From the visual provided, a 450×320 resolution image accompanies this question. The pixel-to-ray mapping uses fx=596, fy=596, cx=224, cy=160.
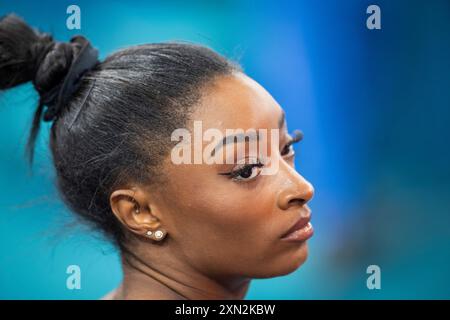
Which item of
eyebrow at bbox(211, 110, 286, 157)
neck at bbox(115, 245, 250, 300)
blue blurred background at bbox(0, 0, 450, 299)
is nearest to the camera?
eyebrow at bbox(211, 110, 286, 157)

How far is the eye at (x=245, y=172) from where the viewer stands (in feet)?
4.75

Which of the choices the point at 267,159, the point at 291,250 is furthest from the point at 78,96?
the point at 291,250

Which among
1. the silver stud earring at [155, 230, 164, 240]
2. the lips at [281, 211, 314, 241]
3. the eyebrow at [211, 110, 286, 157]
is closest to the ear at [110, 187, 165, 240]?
the silver stud earring at [155, 230, 164, 240]

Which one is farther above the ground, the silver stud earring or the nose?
the nose

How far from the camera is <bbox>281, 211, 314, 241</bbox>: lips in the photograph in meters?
1.48

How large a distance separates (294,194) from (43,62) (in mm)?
794

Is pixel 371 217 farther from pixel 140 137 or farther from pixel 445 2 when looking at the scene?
pixel 140 137

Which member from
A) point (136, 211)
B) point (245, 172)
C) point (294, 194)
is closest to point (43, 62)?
point (136, 211)

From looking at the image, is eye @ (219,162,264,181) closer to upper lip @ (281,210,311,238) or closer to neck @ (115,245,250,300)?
upper lip @ (281,210,311,238)

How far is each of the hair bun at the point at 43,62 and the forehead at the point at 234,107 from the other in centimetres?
40

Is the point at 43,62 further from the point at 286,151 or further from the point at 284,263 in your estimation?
the point at 284,263

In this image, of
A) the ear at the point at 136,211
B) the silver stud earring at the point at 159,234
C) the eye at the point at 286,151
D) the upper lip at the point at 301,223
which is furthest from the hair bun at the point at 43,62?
the upper lip at the point at 301,223

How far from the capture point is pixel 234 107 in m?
1.47

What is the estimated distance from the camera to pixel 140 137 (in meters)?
1.47
